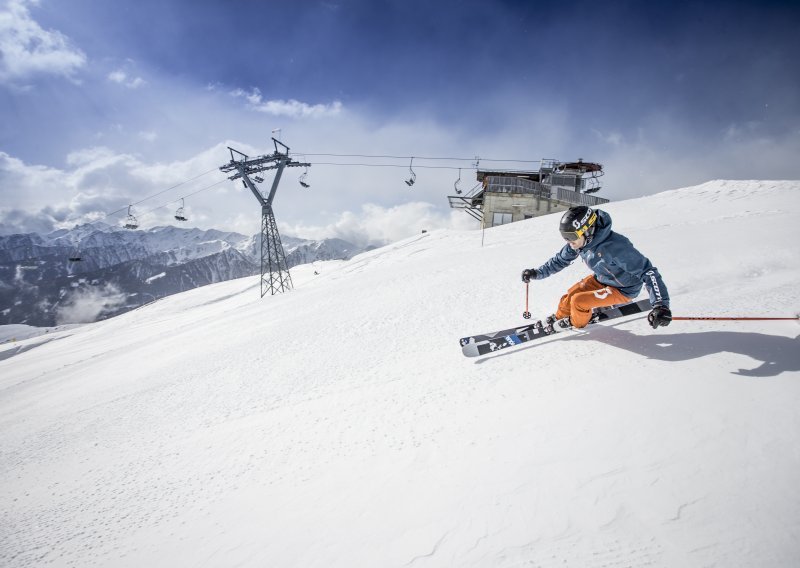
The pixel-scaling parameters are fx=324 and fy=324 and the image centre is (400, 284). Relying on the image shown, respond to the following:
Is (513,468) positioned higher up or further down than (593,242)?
further down

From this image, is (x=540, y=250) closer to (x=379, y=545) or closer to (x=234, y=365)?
(x=234, y=365)

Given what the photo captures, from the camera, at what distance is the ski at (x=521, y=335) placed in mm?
3979

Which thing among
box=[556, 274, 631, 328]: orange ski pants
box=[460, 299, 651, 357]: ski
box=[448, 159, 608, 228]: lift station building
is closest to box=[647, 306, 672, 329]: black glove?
box=[556, 274, 631, 328]: orange ski pants

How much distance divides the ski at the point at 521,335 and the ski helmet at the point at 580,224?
1134mm

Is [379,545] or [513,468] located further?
[513,468]

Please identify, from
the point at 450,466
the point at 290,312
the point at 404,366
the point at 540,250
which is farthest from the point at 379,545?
the point at 540,250

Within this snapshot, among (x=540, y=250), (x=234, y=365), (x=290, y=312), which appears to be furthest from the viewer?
(x=540, y=250)

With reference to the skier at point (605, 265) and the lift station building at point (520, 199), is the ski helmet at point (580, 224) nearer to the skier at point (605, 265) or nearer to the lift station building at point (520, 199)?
the skier at point (605, 265)

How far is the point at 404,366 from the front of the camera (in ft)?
13.3

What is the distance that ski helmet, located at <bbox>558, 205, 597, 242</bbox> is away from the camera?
373 centimetres

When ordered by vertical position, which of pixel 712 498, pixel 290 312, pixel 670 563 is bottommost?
pixel 670 563

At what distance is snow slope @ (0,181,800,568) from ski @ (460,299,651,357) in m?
0.14

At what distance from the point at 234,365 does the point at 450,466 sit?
13.7ft

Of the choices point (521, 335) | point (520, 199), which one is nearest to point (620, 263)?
point (521, 335)
